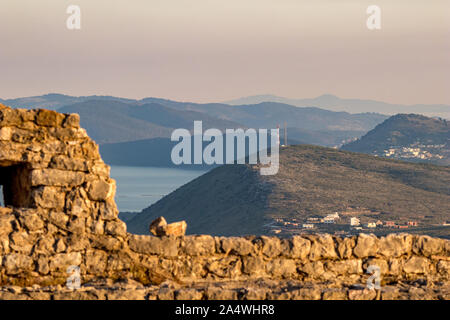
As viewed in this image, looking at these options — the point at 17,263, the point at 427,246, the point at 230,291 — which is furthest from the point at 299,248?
the point at 17,263

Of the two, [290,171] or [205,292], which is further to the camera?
[290,171]

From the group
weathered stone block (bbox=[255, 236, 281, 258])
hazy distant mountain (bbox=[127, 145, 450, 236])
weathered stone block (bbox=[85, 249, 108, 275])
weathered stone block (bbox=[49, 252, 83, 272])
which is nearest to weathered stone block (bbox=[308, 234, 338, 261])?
weathered stone block (bbox=[255, 236, 281, 258])

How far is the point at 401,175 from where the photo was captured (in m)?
124

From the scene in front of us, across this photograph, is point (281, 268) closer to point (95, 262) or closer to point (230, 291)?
point (230, 291)

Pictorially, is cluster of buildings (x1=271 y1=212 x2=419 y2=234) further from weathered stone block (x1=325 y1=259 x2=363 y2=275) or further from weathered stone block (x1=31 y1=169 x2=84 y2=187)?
weathered stone block (x1=31 y1=169 x2=84 y2=187)

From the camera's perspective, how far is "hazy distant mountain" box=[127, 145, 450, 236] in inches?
4119

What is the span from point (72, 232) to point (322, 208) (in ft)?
314

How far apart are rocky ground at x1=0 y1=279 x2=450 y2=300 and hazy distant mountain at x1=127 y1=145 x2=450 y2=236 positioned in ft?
270

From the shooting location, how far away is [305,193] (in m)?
111

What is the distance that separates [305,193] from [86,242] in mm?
101269

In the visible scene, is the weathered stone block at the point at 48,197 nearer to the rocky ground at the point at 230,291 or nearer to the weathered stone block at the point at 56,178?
the weathered stone block at the point at 56,178

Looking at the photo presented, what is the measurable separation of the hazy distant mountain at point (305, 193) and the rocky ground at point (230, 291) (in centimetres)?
8224
